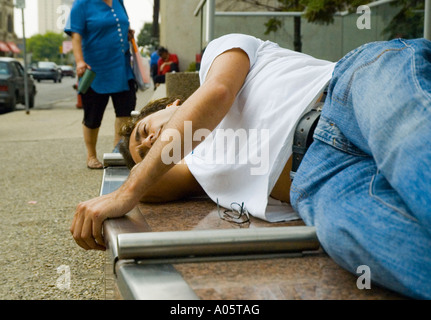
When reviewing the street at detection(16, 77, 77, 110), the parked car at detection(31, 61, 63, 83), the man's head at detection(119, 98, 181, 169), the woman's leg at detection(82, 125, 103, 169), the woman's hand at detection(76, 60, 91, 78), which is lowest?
the parked car at detection(31, 61, 63, 83)

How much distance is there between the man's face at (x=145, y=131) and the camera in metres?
2.63

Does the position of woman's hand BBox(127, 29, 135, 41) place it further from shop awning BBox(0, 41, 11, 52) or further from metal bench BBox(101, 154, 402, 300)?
shop awning BBox(0, 41, 11, 52)

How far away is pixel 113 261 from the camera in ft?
5.06

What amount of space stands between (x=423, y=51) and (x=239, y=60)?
919 millimetres

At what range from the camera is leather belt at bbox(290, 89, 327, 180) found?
6.72 ft

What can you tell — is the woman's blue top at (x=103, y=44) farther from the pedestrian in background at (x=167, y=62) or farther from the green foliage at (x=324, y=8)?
the pedestrian in background at (x=167, y=62)

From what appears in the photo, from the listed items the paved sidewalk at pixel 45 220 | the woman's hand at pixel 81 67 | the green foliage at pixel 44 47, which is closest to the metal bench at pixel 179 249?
the paved sidewalk at pixel 45 220

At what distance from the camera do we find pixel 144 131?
8.87 feet

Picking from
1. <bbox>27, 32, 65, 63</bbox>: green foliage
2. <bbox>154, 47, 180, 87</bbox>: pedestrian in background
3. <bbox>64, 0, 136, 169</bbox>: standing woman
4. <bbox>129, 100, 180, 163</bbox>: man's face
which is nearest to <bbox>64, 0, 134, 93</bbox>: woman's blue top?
<bbox>64, 0, 136, 169</bbox>: standing woman

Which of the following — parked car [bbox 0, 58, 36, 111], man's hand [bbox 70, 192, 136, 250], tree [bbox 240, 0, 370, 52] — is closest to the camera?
man's hand [bbox 70, 192, 136, 250]

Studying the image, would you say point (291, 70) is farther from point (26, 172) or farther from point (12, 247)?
point (26, 172)

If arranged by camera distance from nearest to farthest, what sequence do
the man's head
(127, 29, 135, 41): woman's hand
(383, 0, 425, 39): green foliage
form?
the man's head < (383, 0, 425, 39): green foliage < (127, 29, 135, 41): woman's hand

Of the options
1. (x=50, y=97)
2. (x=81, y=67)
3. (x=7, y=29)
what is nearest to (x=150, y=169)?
(x=81, y=67)

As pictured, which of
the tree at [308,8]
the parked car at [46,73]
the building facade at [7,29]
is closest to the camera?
the tree at [308,8]
